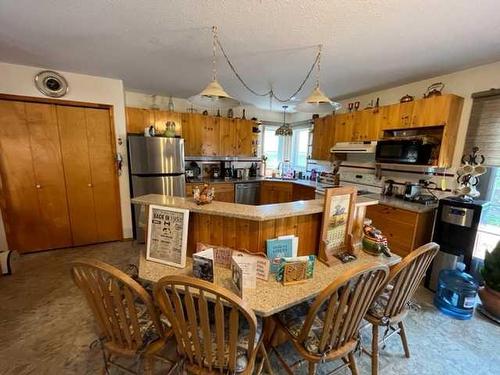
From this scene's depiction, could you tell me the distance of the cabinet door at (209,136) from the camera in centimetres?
426

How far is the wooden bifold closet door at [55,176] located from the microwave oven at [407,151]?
13.0 ft

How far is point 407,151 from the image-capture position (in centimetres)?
280

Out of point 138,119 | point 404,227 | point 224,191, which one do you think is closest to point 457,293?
point 404,227

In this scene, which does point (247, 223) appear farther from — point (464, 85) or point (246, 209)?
point (464, 85)

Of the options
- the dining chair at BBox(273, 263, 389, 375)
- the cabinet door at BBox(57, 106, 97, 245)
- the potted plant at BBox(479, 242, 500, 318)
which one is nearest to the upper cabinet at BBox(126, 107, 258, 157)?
the cabinet door at BBox(57, 106, 97, 245)

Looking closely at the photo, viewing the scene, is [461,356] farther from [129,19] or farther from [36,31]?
[36,31]

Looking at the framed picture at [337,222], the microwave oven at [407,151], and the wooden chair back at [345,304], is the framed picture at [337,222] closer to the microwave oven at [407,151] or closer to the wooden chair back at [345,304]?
the wooden chair back at [345,304]

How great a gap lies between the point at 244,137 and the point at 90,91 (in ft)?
8.60

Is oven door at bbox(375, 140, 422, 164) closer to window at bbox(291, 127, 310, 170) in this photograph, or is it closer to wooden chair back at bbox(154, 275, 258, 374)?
window at bbox(291, 127, 310, 170)

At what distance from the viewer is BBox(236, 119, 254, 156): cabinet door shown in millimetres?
4578

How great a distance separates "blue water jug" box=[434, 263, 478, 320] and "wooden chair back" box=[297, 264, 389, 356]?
1.53 metres

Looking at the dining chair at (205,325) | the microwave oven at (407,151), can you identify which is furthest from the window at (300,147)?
the dining chair at (205,325)

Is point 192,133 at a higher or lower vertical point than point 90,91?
lower

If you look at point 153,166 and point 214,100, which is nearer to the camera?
point 214,100
